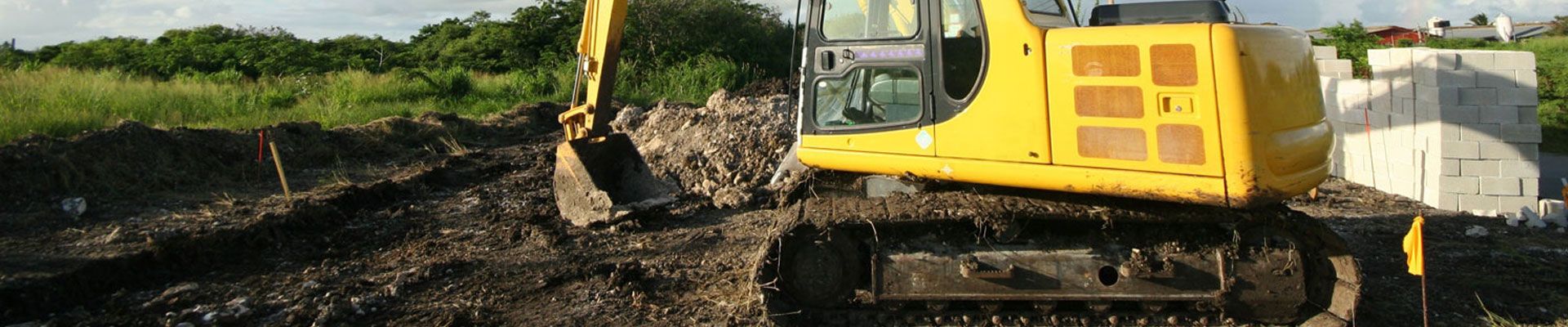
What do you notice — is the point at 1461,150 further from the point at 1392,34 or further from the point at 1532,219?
the point at 1392,34

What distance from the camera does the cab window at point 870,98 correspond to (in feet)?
16.2

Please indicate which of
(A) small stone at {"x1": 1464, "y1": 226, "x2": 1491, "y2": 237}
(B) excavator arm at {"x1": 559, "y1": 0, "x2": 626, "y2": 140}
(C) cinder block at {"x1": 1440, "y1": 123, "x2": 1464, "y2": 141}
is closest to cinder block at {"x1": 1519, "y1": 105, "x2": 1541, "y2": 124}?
(C) cinder block at {"x1": 1440, "y1": 123, "x2": 1464, "y2": 141}

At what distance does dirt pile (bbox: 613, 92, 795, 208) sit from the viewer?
30.9 ft

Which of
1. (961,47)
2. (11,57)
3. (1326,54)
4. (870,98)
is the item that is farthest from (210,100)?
(1326,54)

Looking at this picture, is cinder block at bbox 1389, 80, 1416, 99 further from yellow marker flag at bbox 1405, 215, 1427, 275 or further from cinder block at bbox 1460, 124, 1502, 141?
yellow marker flag at bbox 1405, 215, 1427, 275

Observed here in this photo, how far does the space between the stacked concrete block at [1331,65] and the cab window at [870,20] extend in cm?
718

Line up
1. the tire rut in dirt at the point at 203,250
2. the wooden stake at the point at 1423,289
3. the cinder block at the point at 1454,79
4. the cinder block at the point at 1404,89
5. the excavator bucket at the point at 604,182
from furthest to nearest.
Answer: the cinder block at the point at 1404,89
the cinder block at the point at 1454,79
the excavator bucket at the point at 604,182
the tire rut in dirt at the point at 203,250
the wooden stake at the point at 1423,289

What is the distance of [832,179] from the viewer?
5.61 meters

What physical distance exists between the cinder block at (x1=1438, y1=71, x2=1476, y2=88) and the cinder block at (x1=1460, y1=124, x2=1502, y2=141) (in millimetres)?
317

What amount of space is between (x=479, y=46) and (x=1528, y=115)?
64.6 ft

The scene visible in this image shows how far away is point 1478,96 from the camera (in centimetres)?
805

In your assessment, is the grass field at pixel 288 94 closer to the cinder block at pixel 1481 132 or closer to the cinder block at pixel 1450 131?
the cinder block at pixel 1450 131

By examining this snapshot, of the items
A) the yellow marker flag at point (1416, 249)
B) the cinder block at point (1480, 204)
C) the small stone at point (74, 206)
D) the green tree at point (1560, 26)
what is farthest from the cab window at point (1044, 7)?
the green tree at point (1560, 26)

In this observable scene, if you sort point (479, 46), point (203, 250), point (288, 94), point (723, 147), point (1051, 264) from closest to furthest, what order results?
1. point (1051, 264)
2. point (203, 250)
3. point (723, 147)
4. point (288, 94)
5. point (479, 46)
